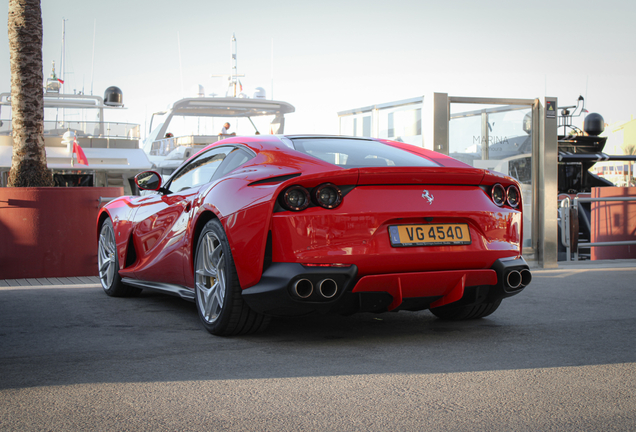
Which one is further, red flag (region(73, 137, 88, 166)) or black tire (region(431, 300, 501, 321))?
red flag (region(73, 137, 88, 166))

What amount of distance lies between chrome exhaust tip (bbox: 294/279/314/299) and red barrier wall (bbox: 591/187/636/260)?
9023mm

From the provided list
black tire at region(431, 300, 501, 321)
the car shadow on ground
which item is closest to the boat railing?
the car shadow on ground

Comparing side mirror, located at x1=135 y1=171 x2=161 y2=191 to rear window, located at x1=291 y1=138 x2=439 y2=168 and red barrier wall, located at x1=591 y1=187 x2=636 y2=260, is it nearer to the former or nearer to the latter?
rear window, located at x1=291 y1=138 x2=439 y2=168

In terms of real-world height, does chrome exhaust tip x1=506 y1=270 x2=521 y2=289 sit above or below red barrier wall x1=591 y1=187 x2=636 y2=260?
below

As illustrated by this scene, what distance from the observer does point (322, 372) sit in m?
3.23

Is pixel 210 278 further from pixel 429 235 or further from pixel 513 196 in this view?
pixel 513 196

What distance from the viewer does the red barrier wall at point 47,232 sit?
293 inches

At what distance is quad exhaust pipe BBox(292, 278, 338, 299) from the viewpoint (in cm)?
355

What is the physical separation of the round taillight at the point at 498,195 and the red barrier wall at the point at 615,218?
25.9 feet

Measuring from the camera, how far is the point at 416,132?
9180mm

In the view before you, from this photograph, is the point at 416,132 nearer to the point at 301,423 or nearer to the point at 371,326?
the point at 371,326

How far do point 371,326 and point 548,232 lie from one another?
5440 mm

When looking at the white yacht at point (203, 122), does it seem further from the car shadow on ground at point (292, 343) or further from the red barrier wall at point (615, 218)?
the car shadow on ground at point (292, 343)

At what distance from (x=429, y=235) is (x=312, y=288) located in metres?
0.73
